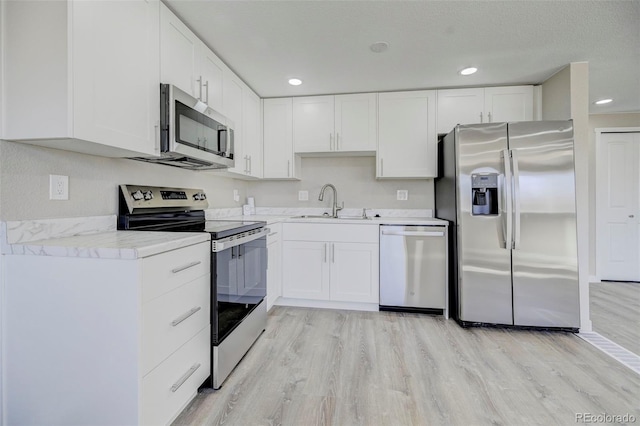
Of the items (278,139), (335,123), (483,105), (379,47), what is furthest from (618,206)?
(278,139)

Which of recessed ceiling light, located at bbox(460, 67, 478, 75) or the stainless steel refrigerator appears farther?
recessed ceiling light, located at bbox(460, 67, 478, 75)

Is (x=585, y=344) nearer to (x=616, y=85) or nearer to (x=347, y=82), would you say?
(x=616, y=85)

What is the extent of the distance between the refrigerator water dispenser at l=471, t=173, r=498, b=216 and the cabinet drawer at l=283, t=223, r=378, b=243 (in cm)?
90

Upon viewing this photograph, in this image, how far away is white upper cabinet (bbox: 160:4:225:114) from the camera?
70.2 inches

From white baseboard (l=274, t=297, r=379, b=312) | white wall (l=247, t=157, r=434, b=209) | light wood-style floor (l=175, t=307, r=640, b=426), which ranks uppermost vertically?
white wall (l=247, t=157, r=434, b=209)

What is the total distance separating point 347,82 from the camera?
9.63 ft

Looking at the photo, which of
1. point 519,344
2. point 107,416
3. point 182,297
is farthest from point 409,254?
point 107,416

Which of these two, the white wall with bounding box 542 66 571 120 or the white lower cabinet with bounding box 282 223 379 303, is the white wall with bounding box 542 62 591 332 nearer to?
the white wall with bounding box 542 66 571 120

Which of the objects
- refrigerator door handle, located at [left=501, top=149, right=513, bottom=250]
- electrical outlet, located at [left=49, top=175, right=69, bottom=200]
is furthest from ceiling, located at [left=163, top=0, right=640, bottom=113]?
electrical outlet, located at [left=49, top=175, right=69, bottom=200]

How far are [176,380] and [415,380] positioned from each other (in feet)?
4.39

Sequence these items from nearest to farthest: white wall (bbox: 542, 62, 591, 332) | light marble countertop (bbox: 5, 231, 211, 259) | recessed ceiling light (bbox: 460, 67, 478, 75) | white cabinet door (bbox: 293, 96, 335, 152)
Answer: light marble countertop (bbox: 5, 231, 211, 259)
white wall (bbox: 542, 62, 591, 332)
recessed ceiling light (bbox: 460, 67, 478, 75)
white cabinet door (bbox: 293, 96, 335, 152)

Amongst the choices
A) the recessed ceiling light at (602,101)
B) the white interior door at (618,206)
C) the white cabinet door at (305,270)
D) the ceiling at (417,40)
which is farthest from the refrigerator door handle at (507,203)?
the white interior door at (618,206)

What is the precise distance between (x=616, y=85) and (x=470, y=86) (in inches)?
58.6

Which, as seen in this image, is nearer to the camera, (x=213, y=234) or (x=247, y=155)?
(x=213, y=234)
